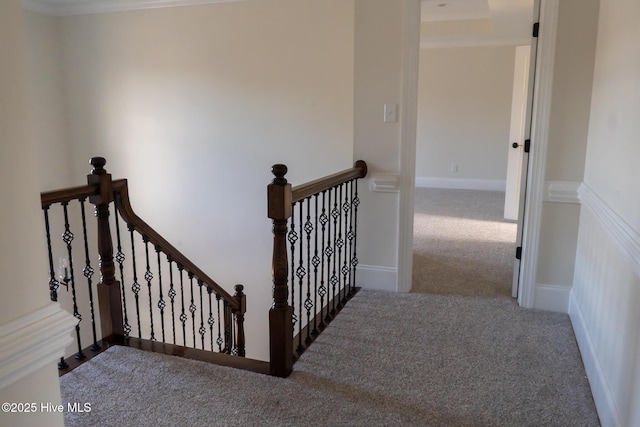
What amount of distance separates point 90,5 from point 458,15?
4795 millimetres

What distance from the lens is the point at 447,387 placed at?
89.4 inches

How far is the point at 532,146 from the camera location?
303 cm

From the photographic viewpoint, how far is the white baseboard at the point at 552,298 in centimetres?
308

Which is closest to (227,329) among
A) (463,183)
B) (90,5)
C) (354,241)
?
(354,241)

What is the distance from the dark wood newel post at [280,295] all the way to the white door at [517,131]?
406cm

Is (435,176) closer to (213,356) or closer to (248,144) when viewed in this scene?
(248,144)

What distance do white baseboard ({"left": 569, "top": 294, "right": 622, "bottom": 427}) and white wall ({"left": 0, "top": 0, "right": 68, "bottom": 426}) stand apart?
187 cm

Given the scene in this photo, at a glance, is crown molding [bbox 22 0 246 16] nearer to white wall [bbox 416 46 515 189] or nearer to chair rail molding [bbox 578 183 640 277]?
chair rail molding [bbox 578 183 640 277]

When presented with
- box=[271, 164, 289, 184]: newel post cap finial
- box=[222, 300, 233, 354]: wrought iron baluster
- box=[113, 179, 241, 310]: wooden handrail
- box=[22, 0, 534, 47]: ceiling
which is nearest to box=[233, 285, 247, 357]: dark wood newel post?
box=[222, 300, 233, 354]: wrought iron baluster

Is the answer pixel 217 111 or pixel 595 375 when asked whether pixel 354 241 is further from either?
pixel 217 111

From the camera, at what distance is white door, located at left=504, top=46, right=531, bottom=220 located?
561cm

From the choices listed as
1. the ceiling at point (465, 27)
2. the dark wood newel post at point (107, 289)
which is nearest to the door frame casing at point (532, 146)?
the dark wood newel post at point (107, 289)

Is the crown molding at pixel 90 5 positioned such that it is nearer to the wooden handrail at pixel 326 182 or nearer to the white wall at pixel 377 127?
the white wall at pixel 377 127

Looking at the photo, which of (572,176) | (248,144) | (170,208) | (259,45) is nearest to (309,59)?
(259,45)
